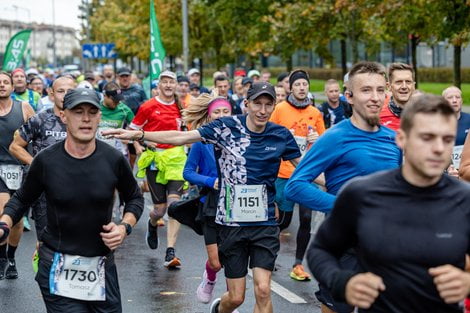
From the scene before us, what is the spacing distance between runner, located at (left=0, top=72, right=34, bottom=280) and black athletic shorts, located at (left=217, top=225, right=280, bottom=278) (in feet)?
11.1

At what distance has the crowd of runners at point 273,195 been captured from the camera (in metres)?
3.85

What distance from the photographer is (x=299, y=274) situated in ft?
32.2

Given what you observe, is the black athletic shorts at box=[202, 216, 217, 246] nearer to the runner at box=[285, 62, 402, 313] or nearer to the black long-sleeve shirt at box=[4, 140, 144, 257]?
the black long-sleeve shirt at box=[4, 140, 144, 257]

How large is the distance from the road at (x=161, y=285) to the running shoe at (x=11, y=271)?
0.07m

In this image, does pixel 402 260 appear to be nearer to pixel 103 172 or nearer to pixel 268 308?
pixel 103 172

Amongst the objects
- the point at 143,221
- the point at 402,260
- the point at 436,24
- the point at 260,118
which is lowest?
the point at 143,221

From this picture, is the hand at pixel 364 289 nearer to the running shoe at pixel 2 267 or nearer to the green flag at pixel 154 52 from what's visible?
the running shoe at pixel 2 267

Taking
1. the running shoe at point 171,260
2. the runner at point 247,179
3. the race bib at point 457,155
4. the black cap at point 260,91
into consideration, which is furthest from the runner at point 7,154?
the race bib at point 457,155

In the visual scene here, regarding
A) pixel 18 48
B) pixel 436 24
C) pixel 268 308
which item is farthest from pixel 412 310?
pixel 18 48

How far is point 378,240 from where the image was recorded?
3914 mm

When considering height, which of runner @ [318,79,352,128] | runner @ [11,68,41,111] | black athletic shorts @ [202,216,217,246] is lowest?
black athletic shorts @ [202,216,217,246]

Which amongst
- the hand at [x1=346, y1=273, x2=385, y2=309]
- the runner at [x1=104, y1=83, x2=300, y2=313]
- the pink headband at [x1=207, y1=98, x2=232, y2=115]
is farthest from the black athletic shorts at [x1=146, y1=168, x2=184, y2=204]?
the hand at [x1=346, y1=273, x2=385, y2=309]

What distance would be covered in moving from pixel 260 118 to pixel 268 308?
4.31 ft

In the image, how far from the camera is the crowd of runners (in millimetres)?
3854
